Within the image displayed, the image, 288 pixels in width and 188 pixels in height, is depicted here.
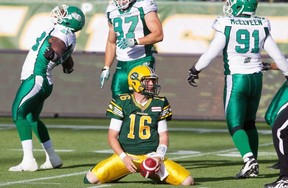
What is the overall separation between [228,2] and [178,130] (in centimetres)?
646

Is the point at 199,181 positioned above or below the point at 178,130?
above

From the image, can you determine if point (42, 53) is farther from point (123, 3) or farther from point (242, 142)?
point (242, 142)

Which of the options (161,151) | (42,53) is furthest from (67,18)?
(161,151)

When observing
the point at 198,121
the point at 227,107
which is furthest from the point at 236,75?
the point at 198,121

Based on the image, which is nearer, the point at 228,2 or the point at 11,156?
the point at 228,2

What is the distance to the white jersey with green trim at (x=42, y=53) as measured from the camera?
11641mm

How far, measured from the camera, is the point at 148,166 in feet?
31.4

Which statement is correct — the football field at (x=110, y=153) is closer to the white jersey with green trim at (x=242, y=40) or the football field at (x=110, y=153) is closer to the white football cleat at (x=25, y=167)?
the white football cleat at (x=25, y=167)

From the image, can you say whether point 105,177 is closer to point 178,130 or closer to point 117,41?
point 117,41

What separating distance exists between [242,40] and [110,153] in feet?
10.3

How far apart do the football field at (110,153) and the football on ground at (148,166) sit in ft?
0.58

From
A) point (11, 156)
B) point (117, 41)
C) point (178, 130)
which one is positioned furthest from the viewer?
point (178, 130)

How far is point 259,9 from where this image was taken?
73.2 ft

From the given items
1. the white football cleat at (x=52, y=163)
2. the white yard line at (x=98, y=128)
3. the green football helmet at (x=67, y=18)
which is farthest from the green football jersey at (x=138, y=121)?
the white yard line at (x=98, y=128)
